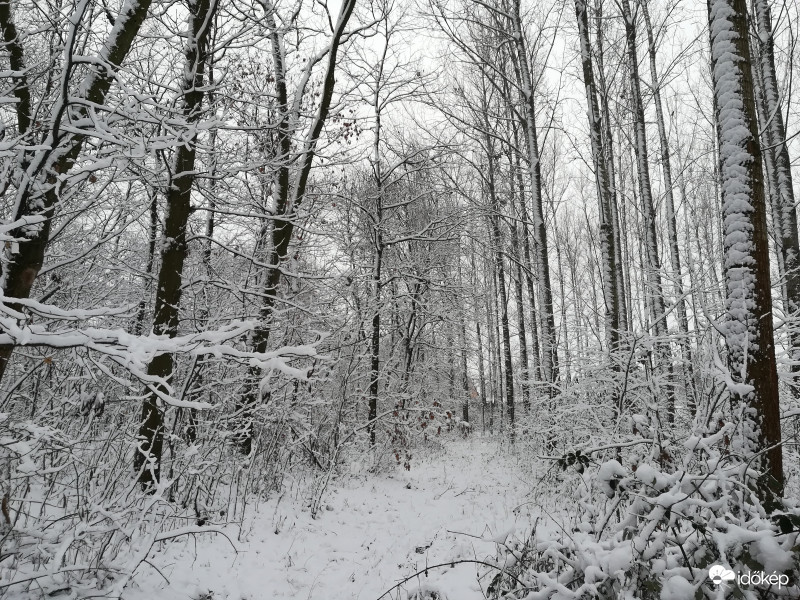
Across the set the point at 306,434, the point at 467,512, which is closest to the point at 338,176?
the point at 306,434

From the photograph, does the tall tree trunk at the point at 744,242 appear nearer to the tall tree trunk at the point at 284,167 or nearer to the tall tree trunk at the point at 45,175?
the tall tree trunk at the point at 45,175

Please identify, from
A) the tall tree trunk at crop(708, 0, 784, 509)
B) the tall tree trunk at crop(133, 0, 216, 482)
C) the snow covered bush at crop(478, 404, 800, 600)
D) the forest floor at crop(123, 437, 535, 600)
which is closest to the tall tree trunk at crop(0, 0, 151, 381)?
the tall tree trunk at crop(133, 0, 216, 482)

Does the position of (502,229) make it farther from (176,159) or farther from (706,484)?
(706,484)

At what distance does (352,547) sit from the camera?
16.6 feet

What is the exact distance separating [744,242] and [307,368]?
11.9ft

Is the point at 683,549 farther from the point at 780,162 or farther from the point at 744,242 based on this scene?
the point at 780,162

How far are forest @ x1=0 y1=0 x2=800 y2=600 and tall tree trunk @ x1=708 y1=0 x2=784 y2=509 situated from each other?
0.06 ft

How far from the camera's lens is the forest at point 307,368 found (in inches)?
98.9

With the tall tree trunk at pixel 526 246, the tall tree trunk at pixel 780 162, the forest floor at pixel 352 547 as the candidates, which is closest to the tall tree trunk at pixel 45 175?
the forest floor at pixel 352 547

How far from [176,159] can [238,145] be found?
3.01ft

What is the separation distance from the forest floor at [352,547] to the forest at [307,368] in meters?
0.04

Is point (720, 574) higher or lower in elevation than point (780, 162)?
lower

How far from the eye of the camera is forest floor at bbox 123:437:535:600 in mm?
3711

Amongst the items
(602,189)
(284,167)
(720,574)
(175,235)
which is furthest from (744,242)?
(284,167)
